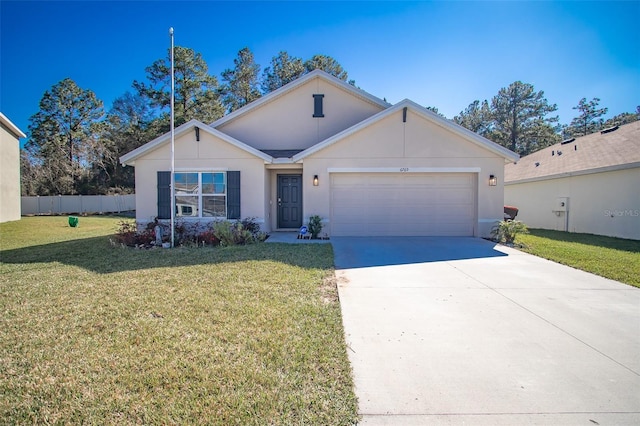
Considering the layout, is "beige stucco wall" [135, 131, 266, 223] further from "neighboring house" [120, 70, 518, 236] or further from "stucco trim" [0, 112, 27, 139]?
"stucco trim" [0, 112, 27, 139]

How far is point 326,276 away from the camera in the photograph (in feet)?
18.9

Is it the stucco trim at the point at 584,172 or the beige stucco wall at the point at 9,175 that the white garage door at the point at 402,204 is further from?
the beige stucco wall at the point at 9,175

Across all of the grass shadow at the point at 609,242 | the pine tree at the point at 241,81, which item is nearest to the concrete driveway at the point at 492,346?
the grass shadow at the point at 609,242

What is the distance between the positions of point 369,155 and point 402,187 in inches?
65.1

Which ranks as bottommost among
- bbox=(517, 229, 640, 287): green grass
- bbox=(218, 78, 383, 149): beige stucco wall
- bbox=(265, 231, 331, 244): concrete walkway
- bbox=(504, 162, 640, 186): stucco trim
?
bbox=(517, 229, 640, 287): green grass

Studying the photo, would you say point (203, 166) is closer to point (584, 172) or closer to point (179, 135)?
point (179, 135)

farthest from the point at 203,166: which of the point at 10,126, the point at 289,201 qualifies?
the point at 10,126

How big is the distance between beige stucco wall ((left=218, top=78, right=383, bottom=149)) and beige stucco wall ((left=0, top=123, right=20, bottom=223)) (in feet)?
43.3

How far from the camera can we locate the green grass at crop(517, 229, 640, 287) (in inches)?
241

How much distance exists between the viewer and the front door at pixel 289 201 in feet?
39.4

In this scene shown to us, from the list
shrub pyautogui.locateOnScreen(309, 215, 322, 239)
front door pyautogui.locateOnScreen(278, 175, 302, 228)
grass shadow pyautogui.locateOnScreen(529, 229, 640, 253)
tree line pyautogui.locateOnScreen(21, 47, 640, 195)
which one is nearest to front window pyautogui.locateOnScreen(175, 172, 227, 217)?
front door pyautogui.locateOnScreen(278, 175, 302, 228)

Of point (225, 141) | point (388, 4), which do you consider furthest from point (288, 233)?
point (388, 4)

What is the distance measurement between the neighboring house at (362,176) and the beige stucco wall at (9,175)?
11125 millimetres

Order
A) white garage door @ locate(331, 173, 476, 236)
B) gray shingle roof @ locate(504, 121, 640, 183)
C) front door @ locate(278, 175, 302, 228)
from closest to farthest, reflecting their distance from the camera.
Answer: white garage door @ locate(331, 173, 476, 236) → gray shingle roof @ locate(504, 121, 640, 183) → front door @ locate(278, 175, 302, 228)
